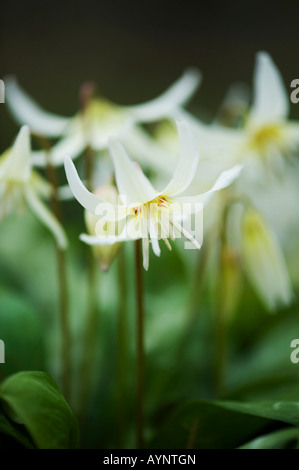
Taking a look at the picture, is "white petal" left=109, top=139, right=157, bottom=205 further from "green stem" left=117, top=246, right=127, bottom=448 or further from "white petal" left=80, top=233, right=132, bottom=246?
"green stem" left=117, top=246, right=127, bottom=448

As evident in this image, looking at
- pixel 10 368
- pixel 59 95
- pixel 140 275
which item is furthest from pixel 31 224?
pixel 59 95

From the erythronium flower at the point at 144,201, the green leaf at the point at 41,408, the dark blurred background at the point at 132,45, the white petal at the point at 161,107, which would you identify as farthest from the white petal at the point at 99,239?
the dark blurred background at the point at 132,45

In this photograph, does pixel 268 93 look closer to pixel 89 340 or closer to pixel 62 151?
pixel 62 151

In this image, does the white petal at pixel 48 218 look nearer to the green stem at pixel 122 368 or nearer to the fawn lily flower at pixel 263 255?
the green stem at pixel 122 368

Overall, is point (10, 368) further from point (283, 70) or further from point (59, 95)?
point (59, 95)

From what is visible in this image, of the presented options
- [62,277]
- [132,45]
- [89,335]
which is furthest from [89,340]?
[132,45]

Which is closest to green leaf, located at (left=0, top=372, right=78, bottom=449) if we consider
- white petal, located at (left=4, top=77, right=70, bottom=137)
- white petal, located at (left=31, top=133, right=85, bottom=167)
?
white petal, located at (left=31, top=133, right=85, bottom=167)
